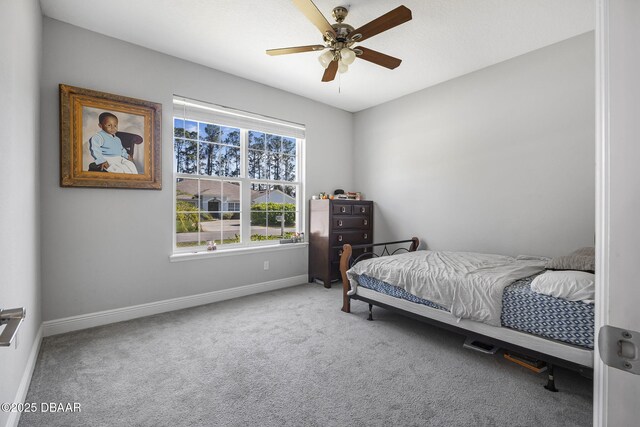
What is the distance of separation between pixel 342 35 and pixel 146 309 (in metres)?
3.31

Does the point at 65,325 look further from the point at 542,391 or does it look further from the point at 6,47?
the point at 542,391

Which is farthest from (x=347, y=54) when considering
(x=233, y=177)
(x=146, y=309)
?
(x=146, y=309)

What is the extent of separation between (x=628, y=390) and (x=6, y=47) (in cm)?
259

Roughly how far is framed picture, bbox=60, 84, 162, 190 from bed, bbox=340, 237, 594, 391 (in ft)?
7.82

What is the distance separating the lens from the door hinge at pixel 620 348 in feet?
1.37

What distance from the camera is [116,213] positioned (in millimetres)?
3008

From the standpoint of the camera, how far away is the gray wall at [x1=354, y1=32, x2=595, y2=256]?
117 inches

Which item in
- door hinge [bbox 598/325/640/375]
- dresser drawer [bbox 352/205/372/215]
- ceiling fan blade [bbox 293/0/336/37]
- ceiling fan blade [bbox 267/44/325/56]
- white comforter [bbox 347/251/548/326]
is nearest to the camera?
door hinge [bbox 598/325/640/375]

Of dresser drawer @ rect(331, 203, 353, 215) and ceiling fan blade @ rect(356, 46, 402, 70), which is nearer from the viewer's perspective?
ceiling fan blade @ rect(356, 46, 402, 70)

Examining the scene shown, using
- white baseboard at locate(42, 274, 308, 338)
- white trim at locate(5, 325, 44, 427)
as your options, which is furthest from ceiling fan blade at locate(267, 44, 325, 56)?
white trim at locate(5, 325, 44, 427)

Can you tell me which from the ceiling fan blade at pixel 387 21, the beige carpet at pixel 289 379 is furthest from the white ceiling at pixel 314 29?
the beige carpet at pixel 289 379

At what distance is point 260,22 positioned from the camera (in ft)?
8.95

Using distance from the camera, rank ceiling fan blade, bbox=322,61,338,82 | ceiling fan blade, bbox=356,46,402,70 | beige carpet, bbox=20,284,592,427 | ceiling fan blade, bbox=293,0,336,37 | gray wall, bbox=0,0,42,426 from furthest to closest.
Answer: ceiling fan blade, bbox=322,61,338,82, ceiling fan blade, bbox=356,46,402,70, ceiling fan blade, bbox=293,0,336,37, beige carpet, bbox=20,284,592,427, gray wall, bbox=0,0,42,426

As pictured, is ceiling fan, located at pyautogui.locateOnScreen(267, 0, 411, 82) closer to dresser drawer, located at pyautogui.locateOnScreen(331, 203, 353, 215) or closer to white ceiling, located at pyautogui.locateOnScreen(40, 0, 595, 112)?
white ceiling, located at pyautogui.locateOnScreen(40, 0, 595, 112)
